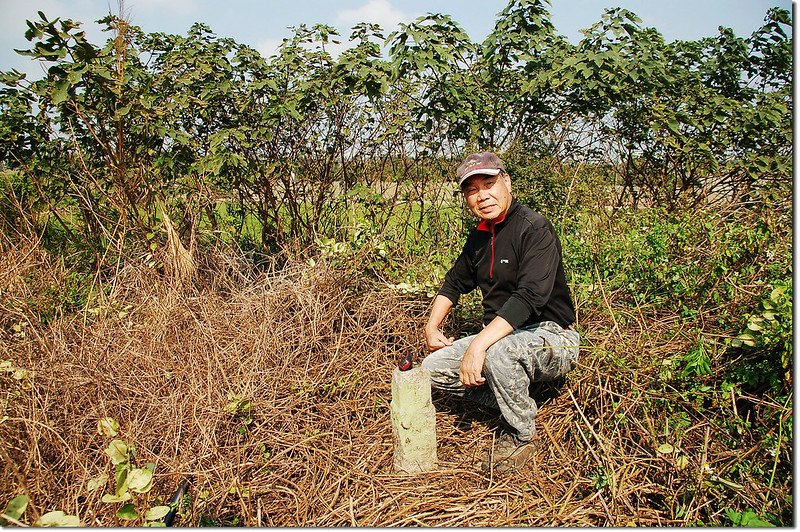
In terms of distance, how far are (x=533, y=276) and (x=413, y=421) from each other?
0.96 meters

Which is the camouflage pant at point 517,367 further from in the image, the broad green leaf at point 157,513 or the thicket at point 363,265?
the broad green leaf at point 157,513

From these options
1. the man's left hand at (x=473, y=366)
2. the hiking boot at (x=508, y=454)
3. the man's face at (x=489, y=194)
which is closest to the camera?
the man's left hand at (x=473, y=366)

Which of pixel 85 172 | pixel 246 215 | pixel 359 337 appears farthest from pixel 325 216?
pixel 85 172

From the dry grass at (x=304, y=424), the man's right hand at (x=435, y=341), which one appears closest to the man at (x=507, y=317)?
the man's right hand at (x=435, y=341)

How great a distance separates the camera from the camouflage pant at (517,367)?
2.80m

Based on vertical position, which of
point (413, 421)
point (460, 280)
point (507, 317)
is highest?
point (460, 280)

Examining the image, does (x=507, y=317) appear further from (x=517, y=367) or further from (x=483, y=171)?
(x=483, y=171)

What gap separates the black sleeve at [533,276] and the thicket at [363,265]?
534 mm

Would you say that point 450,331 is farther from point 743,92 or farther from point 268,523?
point 743,92

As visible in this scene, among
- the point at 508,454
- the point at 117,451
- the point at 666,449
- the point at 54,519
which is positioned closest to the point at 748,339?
the point at 666,449

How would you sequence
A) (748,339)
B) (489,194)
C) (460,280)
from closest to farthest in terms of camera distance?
1. (748,339)
2. (489,194)
3. (460,280)

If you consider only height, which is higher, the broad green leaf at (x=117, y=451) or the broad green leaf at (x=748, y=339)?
the broad green leaf at (x=748, y=339)

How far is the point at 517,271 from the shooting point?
301cm

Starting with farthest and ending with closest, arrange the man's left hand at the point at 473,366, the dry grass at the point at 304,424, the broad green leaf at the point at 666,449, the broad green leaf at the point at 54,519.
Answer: the man's left hand at the point at 473,366, the dry grass at the point at 304,424, the broad green leaf at the point at 666,449, the broad green leaf at the point at 54,519
